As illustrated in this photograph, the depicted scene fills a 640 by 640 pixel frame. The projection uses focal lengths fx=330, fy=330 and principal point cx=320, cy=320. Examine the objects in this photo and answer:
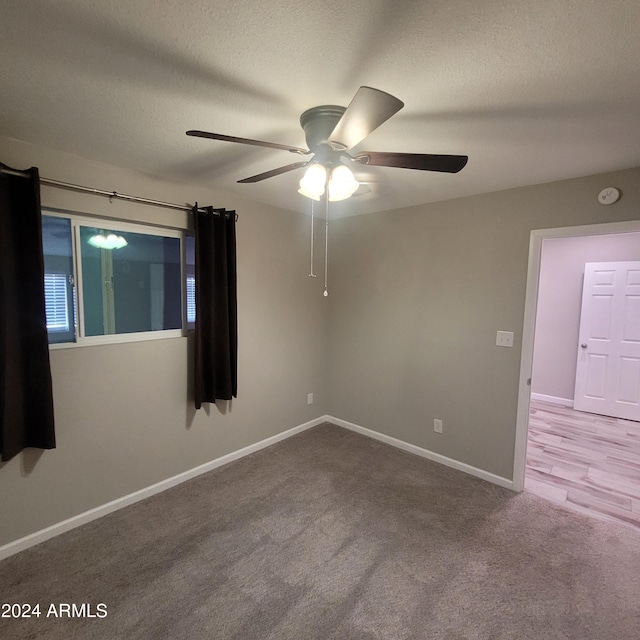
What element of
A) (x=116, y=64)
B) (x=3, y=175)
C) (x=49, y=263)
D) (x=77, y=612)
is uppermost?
(x=116, y=64)

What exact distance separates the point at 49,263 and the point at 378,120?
214cm

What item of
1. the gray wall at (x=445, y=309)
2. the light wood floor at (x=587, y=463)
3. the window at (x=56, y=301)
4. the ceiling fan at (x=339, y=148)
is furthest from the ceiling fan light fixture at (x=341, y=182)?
the light wood floor at (x=587, y=463)

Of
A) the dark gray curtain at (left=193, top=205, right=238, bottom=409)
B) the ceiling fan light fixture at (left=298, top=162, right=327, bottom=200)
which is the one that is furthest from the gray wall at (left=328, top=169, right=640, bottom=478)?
the ceiling fan light fixture at (left=298, top=162, right=327, bottom=200)

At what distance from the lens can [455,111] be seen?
1.51 m

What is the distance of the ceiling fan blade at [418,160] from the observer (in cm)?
132

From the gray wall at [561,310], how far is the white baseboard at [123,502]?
398 centimetres

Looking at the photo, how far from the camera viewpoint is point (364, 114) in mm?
1190

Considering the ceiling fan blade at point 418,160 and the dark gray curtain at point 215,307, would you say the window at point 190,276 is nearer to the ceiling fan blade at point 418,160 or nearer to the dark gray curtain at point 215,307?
the dark gray curtain at point 215,307

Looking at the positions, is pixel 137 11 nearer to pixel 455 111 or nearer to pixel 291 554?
pixel 455 111

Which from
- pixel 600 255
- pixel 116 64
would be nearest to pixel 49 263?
pixel 116 64

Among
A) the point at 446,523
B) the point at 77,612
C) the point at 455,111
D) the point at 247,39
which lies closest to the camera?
the point at 247,39

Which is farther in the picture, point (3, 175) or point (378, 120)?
point (3, 175)

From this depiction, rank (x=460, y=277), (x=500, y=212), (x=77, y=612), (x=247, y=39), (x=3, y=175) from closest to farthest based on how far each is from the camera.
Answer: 1. (x=247, y=39)
2. (x=77, y=612)
3. (x=3, y=175)
4. (x=500, y=212)
5. (x=460, y=277)

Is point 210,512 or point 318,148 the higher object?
point 318,148
